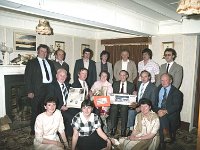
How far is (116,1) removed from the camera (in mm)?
3348

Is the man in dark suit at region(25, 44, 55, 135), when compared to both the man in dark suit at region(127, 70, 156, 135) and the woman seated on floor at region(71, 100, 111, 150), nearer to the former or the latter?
the woman seated on floor at region(71, 100, 111, 150)

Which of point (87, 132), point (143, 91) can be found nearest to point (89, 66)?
point (143, 91)

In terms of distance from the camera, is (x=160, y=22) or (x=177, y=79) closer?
(x=177, y=79)

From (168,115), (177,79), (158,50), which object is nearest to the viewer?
(168,115)

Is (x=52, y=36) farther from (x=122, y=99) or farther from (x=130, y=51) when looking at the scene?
(x=122, y=99)

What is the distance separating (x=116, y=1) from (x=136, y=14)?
46.1 inches

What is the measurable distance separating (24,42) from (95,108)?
2.66 metres

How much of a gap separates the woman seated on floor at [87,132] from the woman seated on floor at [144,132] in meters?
0.42

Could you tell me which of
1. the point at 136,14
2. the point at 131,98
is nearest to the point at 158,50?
the point at 136,14

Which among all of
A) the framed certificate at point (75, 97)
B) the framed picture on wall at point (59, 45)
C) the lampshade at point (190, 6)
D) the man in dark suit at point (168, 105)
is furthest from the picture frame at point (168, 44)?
the lampshade at point (190, 6)

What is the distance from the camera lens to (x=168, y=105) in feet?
12.7

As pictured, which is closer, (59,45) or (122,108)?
(122,108)

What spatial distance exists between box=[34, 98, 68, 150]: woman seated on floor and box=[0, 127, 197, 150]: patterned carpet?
1102 millimetres

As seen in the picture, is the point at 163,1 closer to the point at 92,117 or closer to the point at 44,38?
the point at 92,117
